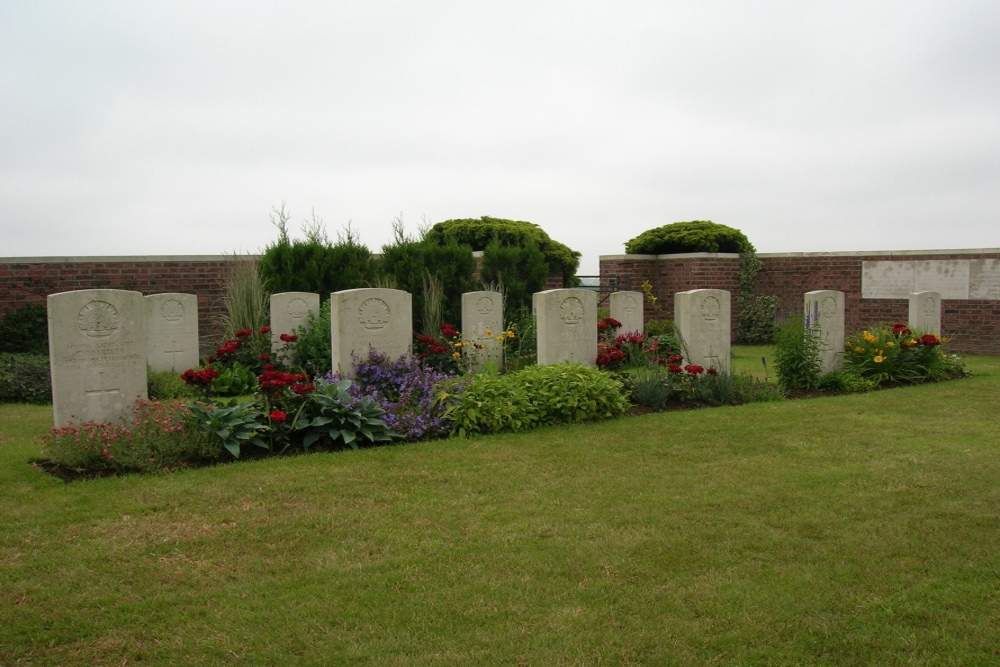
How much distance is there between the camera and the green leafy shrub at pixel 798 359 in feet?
33.8

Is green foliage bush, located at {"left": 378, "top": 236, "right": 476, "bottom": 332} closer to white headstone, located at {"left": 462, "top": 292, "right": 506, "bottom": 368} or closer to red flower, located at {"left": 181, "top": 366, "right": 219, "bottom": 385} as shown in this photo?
white headstone, located at {"left": 462, "top": 292, "right": 506, "bottom": 368}

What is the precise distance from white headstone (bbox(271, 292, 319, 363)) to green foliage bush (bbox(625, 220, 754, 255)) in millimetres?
10090

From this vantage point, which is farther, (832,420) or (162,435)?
(832,420)

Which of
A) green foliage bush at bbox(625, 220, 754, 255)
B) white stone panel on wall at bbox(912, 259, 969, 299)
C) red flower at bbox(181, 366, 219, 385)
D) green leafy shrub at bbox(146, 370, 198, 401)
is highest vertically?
green foliage bush at bbox(625, 220, 754, 255)

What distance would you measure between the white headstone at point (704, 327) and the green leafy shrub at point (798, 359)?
0.76 m

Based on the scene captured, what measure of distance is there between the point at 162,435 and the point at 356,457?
1472 mm

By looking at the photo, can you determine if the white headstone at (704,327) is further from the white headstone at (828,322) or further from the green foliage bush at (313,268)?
the green foliage bush at (313,268)

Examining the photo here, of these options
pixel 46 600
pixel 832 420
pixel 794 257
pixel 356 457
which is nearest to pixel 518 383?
pixel 356 457

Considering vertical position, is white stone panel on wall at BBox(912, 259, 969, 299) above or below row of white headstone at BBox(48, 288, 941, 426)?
above

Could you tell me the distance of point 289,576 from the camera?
158 inches

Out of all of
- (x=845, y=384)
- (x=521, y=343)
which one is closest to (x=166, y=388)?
(x=521, y=343)

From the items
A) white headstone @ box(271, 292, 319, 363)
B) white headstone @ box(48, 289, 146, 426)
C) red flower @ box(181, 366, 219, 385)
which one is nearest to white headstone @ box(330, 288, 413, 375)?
red flower @ box(181, 366, 219, 385)

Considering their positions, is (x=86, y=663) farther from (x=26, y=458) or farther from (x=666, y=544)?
(x=26, y=458)

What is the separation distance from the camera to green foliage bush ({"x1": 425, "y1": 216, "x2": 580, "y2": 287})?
59.1 ft
